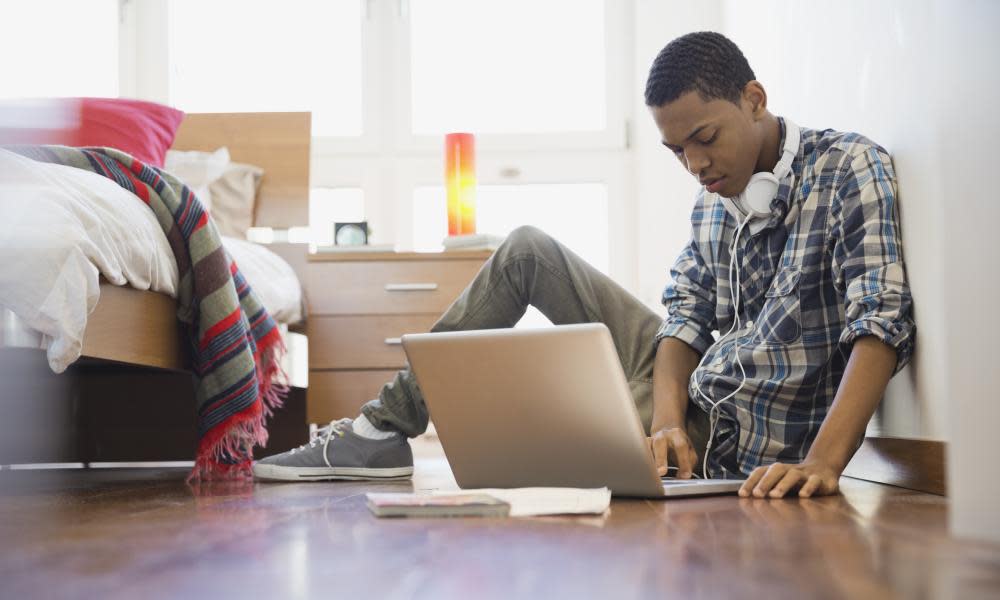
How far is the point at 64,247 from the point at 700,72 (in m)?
→ 0.87

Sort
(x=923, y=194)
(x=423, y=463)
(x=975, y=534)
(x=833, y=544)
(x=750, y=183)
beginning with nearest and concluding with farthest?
(x=975, y=534), (x=833, y=544), (x=923, y=194), (x=750, y=183), (x=423, y=463)

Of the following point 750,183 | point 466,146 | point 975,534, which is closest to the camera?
point 975,534

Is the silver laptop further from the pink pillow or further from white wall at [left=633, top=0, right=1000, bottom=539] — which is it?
the pink pillow

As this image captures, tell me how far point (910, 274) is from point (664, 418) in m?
0.37

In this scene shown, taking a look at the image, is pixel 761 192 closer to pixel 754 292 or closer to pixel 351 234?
pixel 754 292

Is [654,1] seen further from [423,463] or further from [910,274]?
[910,274]

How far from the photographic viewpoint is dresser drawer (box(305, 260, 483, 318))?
2881 millimetres

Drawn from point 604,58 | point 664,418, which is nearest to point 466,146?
point 604,58

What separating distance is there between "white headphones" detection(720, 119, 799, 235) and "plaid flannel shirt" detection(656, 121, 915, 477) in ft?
0.03

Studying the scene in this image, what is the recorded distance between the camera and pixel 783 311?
4.46 ft

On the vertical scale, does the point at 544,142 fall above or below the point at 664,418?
above

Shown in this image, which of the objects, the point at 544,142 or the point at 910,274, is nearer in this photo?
the point at 910,274

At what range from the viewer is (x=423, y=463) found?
7.28 feet

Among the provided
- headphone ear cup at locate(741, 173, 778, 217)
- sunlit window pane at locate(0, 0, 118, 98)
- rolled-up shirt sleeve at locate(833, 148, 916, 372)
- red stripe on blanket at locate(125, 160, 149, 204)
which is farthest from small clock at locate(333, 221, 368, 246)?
rolled-up shirt sleeve at locate(833, 148, 916, 372)
